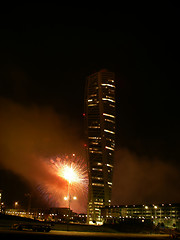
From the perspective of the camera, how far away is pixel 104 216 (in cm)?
17925

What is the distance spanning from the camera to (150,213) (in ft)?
527

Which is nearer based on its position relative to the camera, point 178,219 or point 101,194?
point 178,219

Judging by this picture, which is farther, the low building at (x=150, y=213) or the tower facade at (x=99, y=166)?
the tower facade at (x=99, y=166)

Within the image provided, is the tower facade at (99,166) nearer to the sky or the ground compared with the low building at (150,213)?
nearer to the sky

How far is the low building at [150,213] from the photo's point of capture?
478ft

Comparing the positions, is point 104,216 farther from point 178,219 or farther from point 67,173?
point 67,173

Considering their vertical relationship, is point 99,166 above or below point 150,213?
above

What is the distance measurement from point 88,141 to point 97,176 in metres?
24.1

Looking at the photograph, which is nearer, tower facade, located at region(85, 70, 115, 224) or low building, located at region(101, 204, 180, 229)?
low building, located at region(101, 204, 180, 229)

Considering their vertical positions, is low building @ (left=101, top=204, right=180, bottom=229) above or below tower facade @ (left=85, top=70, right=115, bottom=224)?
below

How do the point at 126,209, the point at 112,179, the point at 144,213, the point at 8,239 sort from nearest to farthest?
the point at 8,239
the point at 144,213
the point at 126,209
the point at 112,179

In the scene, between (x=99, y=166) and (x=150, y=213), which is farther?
(x=99, y=166)

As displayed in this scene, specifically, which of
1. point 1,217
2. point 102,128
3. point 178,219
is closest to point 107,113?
point 102,128

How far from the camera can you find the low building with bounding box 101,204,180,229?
14575 centimetres
